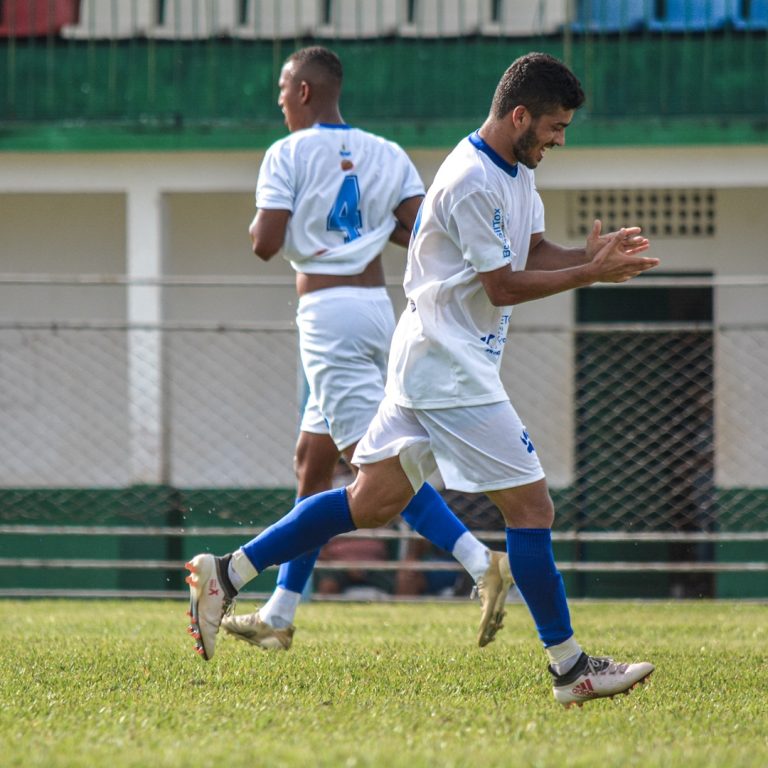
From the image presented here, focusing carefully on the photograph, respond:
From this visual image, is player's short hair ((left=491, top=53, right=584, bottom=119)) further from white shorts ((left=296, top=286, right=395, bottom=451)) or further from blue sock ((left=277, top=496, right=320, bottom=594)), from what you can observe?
blue sock ((left=277, top=496, right=320, bottom=594))

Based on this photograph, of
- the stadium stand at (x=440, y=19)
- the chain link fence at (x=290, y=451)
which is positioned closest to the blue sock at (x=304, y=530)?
the chain link fence at (x=290, y=451)

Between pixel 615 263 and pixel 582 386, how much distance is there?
7.45 m

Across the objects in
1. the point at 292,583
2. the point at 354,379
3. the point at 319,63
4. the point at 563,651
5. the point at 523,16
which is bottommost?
the point at 292,583

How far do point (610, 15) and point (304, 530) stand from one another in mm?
8594

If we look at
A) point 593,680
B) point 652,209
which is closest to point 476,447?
point 593,680

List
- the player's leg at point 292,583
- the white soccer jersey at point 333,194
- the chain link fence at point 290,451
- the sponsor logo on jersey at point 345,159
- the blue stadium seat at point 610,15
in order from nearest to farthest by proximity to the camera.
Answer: the player's leg at point 292,583
the white soccer jersey at point 333,194
the sponsor logo on jersey at point 345,159
the chain link fence at point 290,451
the blue stadium seat at point 610,15

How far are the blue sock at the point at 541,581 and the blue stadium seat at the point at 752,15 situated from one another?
8.74 m

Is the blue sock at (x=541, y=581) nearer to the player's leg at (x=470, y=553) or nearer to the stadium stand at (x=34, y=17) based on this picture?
the player's leg at (x=470, y=553)

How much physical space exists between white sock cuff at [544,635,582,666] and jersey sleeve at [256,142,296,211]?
2352mm

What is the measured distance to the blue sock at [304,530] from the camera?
211 inches

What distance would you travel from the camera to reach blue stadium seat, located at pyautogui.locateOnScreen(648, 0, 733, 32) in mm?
12719

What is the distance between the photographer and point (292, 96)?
22.0 feet

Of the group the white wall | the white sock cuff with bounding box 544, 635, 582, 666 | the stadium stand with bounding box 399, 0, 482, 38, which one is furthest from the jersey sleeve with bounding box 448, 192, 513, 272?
the stadium stand with bounding box 399, 0, 482, 38

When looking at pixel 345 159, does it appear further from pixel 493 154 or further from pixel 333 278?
pixel 493 154
